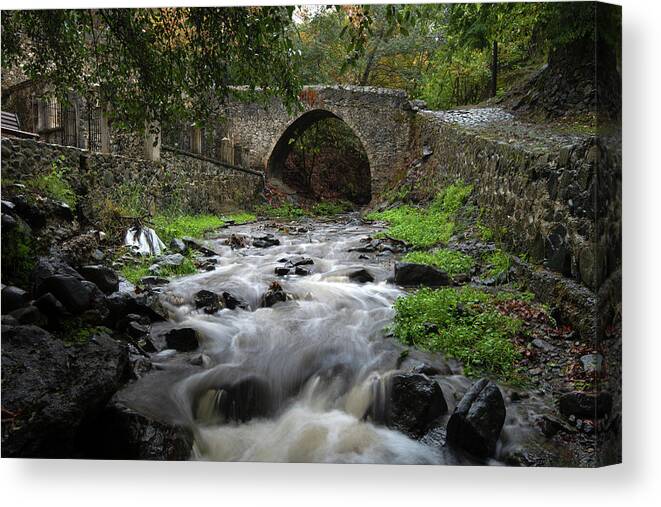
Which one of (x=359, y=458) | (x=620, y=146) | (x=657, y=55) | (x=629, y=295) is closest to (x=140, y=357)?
(x=359, y=458)

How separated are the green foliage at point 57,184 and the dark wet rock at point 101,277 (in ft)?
1.62

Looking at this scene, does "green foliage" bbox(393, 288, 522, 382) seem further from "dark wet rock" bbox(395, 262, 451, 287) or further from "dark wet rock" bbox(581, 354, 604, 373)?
"dark wet rock" bbox(581, 354, 604, 373)

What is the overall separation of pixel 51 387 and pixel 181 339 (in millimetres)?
751

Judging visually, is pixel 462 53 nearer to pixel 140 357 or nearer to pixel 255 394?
pixel 255 394

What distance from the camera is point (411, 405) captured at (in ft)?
8.82

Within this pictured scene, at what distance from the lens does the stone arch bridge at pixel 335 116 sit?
3533 millimetres

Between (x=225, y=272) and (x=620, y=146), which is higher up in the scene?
(x=620, y=146)

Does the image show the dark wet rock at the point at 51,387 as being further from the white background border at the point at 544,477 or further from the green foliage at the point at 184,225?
the green foliage at the point at 184,225

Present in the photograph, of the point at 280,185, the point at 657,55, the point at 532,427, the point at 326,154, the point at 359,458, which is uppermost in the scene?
the point at 657,55

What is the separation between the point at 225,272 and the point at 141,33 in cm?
173

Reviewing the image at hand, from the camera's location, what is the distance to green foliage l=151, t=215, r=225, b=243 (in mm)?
3527

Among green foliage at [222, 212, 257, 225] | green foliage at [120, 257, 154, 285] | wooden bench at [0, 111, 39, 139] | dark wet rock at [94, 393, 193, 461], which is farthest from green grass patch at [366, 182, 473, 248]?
wooden bench at [0, 111, 39, 139]

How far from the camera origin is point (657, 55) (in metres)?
2.88

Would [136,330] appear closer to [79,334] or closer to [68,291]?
[79,334]
